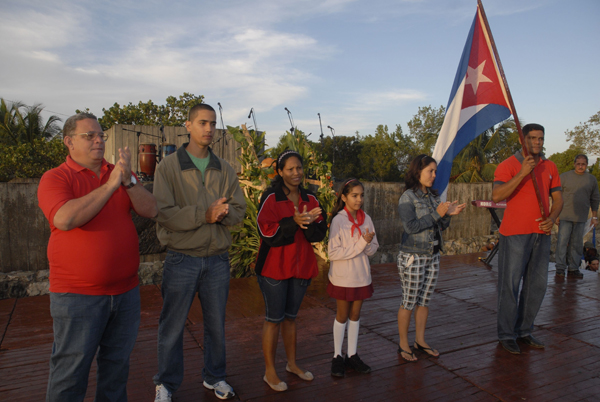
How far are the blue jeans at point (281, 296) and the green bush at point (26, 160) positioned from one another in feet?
69.4

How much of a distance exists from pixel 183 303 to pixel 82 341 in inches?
28.3

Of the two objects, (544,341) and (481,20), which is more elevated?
(481,20)

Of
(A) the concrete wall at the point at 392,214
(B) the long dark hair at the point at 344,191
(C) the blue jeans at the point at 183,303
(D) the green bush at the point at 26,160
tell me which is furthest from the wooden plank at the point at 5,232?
(D) the green bush at the point at 26,160

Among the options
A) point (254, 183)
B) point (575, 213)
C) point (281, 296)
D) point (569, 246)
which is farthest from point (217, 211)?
point (569, 246)

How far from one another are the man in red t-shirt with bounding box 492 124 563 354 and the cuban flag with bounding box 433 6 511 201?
40cm

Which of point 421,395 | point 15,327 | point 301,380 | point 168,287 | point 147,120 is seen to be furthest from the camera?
point 147,120

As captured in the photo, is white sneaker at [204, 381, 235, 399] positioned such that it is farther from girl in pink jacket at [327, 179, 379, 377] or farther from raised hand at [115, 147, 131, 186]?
raised hand at [115, 147, 131, 186]

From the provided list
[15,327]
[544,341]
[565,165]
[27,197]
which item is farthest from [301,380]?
[565,165]

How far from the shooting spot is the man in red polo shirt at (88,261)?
2205 mm

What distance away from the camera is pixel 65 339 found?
2209 mm

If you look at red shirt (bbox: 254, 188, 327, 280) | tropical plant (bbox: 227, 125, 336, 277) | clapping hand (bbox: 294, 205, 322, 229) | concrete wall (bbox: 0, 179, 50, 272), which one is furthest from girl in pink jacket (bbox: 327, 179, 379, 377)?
concrete wall (bbox: 0, 179, 50, 272)

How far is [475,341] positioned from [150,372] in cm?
295

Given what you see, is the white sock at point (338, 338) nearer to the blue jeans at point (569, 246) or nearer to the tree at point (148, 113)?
the blue jeans at point (569, 246)

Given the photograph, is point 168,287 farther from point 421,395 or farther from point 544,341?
point 544,341
